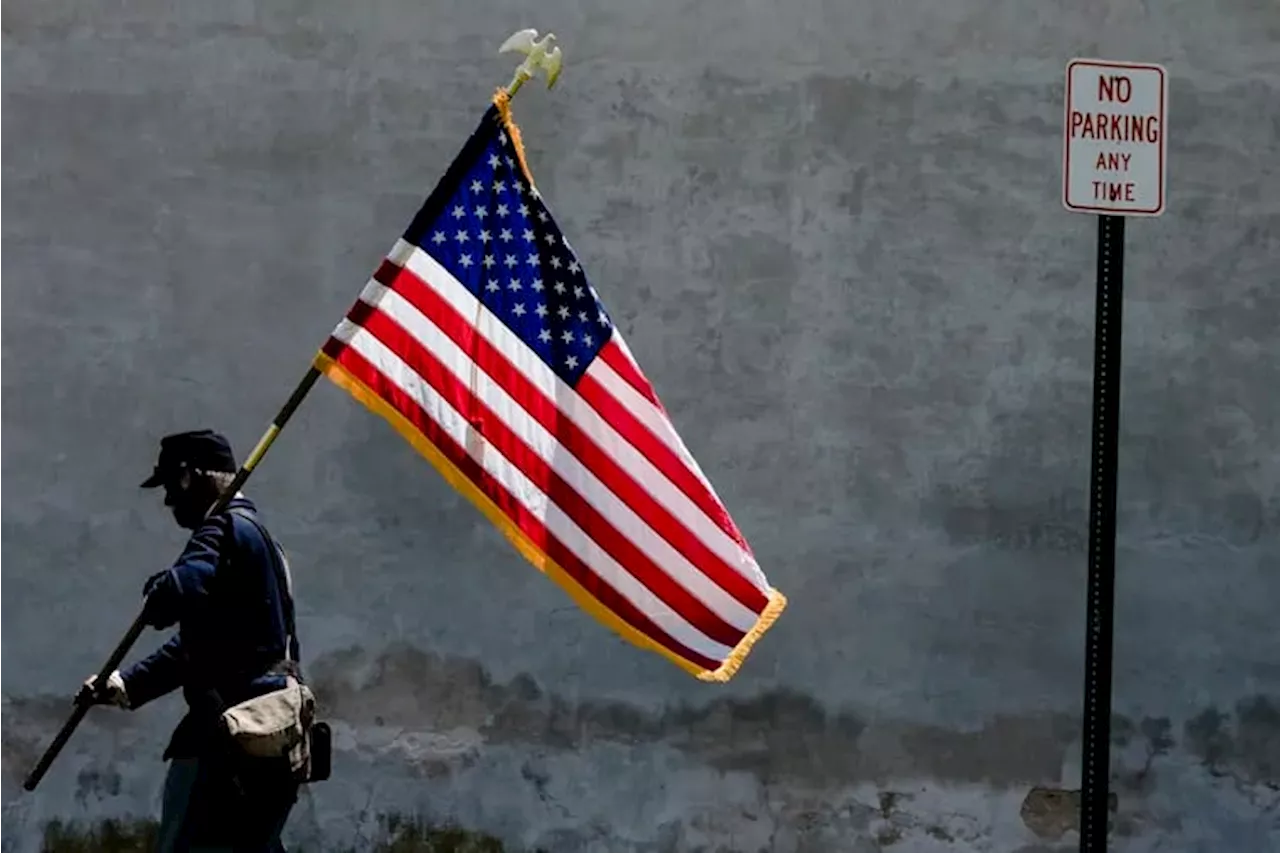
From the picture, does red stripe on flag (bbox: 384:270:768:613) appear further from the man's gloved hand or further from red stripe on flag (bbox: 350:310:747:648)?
the man's gloved hand

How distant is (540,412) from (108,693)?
1.55 metres

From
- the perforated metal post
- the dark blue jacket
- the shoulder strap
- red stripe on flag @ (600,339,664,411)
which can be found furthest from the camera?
the shoulder strap

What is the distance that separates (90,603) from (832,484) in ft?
9.58

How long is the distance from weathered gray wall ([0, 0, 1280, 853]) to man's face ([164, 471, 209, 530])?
162 cm

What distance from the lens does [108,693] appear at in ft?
19.3

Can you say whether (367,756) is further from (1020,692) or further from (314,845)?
(1020,692)

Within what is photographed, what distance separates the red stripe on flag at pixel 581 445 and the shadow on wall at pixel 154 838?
2.46m

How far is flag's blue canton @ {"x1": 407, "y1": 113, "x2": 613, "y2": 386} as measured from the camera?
572 cm

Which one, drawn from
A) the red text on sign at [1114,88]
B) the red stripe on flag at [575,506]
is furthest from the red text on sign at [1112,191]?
the red stripe on flag at [575,506]

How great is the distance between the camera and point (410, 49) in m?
7.73

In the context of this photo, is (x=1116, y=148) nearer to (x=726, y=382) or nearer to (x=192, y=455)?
(x=726, y=382)

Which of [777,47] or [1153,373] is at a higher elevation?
[777,47]

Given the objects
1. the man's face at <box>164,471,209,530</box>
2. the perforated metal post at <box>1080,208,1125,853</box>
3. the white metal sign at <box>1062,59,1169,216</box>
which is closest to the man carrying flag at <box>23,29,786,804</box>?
the man's face at <box>164,471,209,530</box>

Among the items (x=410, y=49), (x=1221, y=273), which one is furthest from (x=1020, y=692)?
(x=410, y=49)
